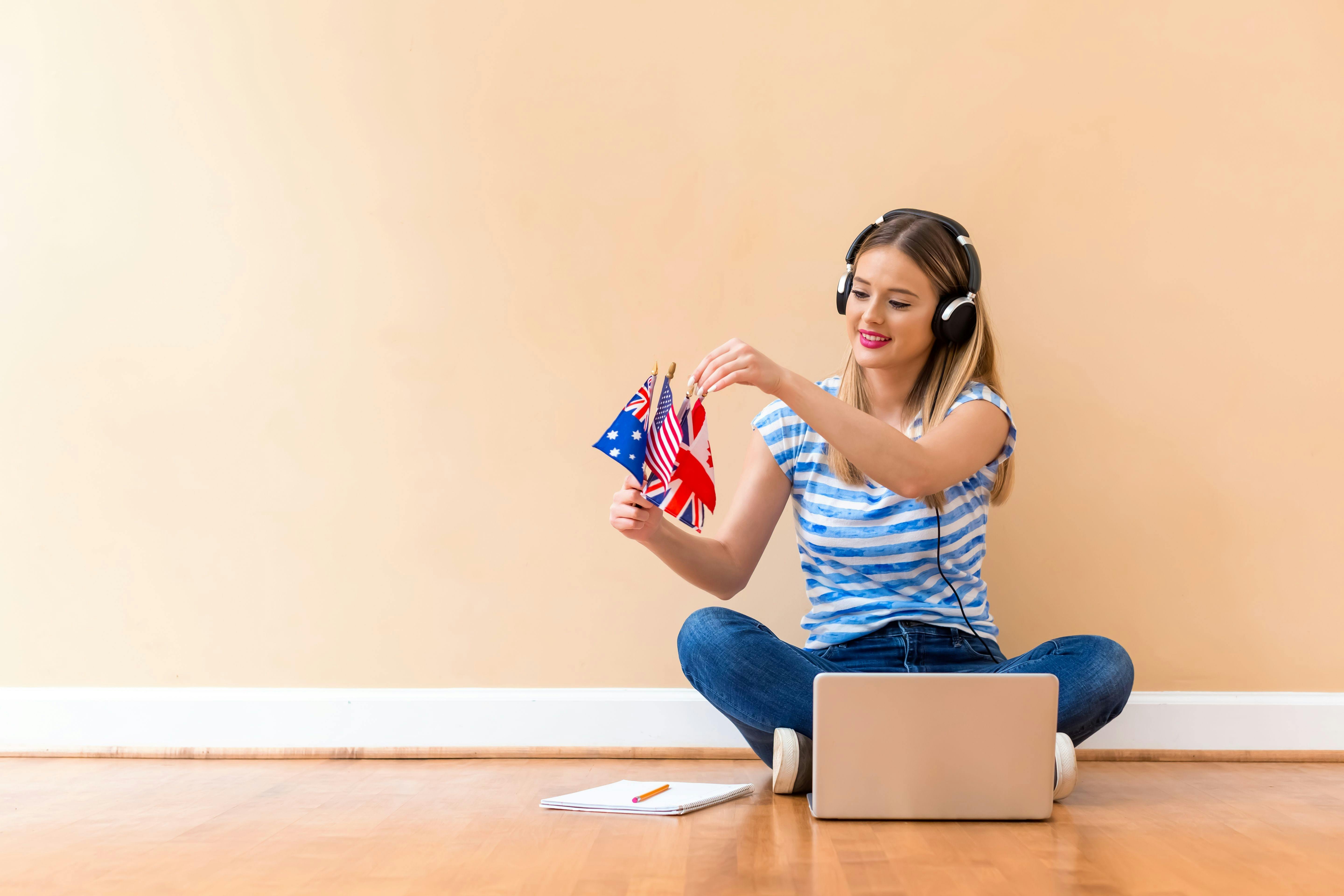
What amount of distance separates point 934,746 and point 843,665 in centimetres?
28

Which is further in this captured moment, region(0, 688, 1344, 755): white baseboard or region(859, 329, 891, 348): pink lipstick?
region(0, 688, 1344, 755): white baseboard

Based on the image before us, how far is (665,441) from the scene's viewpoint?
4.31 feet

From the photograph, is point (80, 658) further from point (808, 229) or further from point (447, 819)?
point (808, 229)

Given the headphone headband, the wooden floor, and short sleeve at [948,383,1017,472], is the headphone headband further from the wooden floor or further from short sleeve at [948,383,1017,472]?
the wooden floor

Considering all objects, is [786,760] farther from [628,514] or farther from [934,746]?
[628,514]

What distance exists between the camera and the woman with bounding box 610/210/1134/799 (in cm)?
132

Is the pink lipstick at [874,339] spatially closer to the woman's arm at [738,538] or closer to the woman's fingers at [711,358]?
the woman's arm at [738,538]

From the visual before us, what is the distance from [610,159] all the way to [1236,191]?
3.51ft

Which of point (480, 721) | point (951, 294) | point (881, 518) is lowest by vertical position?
point (480, 721)

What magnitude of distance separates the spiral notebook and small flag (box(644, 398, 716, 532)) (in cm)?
35

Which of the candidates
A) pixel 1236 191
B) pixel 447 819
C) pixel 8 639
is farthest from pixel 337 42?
pixel 1236 191

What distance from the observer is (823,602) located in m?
1.52

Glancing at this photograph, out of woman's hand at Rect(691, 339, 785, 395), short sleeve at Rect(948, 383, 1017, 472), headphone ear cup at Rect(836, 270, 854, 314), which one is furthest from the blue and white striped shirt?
woman's hand at Rect(691, 339, 785, 395)

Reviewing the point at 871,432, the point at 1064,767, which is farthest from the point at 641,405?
the point at 1064,767
